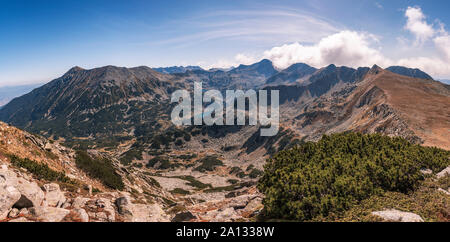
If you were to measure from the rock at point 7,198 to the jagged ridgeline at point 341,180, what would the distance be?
20557 mm

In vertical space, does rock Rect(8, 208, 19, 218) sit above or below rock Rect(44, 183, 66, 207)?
above

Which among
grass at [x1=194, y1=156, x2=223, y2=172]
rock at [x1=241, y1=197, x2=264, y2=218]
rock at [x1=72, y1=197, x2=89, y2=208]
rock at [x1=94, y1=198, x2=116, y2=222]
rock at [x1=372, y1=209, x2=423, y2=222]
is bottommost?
grass at [x1=194, y1=156, x2=223, y2=172]

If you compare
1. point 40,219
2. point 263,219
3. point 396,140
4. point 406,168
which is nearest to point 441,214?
point 406,168

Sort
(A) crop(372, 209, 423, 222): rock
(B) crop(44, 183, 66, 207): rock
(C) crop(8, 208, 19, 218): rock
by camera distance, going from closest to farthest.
→ (C) crop(8, 208, 19, 218): rock < (A) crop(372, 209, 423, 222): rock < (B) crop(44, 183, 66, 207): rock

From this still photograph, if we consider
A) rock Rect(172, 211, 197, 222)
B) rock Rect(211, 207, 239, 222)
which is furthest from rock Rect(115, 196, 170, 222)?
rock Rect(211, 207, 239, 222)

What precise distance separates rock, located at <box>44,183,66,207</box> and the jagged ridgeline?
775 inches

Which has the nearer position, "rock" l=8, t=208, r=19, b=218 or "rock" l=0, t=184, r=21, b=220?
"rock" l=0, t=184, r=21, b=220

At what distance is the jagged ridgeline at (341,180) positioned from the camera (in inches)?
758

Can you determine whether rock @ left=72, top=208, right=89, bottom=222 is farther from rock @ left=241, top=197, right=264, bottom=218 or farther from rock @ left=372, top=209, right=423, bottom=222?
rock @ left=372, top=209, right=423, bottom=222

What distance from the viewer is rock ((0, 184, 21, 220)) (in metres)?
14.8

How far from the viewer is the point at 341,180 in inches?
819

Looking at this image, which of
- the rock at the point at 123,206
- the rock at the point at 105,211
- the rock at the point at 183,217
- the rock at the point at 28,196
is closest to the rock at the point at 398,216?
the rock at the point at 183,217

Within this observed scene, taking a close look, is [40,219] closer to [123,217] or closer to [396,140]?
[123,217]
